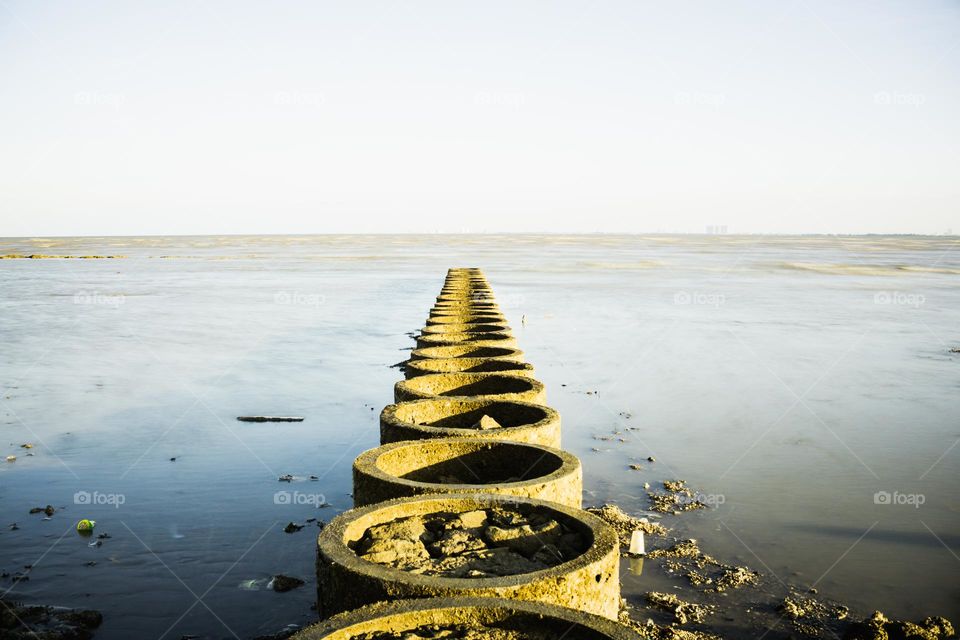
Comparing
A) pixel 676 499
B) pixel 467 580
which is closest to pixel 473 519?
pixel 467 580

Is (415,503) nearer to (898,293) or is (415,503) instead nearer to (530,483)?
(530,483)

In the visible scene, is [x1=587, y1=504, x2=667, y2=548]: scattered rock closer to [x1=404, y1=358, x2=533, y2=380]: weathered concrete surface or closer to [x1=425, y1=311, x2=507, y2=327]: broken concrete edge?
[x1=404, y1=358, x2=533, y2=380]: weathered concrete surface

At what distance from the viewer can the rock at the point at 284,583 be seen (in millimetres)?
5938

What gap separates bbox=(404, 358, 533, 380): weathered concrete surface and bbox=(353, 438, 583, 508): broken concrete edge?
2324mm

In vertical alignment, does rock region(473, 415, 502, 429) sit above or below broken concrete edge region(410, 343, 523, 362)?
below

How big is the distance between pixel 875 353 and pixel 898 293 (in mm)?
18023

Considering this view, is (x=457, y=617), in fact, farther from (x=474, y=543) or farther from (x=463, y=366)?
(x=463, y=366)

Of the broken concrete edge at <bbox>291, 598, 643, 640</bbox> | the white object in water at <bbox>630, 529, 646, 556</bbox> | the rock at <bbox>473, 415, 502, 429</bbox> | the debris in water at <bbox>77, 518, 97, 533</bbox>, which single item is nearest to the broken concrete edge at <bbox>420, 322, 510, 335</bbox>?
the white object in water at <bbox>630, 529, 646, 556</bbox>

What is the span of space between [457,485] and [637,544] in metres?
2.65

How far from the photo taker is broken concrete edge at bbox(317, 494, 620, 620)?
310 cm

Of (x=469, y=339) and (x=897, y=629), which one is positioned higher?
(x=469, y=339)

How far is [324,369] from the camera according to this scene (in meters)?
15.4

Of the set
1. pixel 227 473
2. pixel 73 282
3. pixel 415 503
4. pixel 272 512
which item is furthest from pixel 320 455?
pixel 73 282

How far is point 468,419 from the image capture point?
20.8 feet
